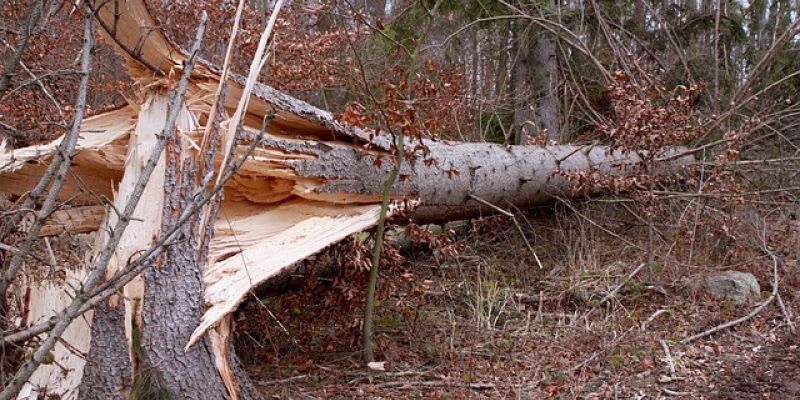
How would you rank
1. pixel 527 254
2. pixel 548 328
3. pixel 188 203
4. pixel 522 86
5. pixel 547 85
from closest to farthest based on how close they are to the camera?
pixel 188 203, pixel 548 328, pixel 527 254, pixel 547 85, pixel 522 86

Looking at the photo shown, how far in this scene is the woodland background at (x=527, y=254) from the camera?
3.93 meters

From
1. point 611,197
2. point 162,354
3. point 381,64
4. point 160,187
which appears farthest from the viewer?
point 381,64

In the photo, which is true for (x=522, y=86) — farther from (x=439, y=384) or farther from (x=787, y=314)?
(x=439, y=384)

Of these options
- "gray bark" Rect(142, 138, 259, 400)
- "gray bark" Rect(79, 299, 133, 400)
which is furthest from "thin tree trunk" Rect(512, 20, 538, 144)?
"gray bark" Rect(79, 299, 133, 400)

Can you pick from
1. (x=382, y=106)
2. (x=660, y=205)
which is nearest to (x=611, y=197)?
(x=660, y=205)

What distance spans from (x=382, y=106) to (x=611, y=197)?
137 inches

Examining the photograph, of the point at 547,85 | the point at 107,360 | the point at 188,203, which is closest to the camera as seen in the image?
the point at 188,203

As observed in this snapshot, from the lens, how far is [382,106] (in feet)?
12.2

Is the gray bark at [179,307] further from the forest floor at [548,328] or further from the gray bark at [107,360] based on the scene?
the forest floor at [548,328]

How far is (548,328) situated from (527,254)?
1463 millimetres

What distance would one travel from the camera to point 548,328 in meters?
4.72

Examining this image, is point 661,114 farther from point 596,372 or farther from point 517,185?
point 596,372

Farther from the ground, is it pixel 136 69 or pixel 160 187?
pixel 136 69

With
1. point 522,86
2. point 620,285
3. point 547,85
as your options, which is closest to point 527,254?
point 620,285
